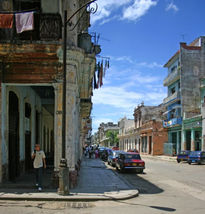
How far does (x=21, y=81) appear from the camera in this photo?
447 inches

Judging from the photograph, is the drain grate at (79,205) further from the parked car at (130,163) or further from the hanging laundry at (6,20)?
the parked car at (130,163)

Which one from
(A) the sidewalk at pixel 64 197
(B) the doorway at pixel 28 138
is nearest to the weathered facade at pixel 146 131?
(B) the doorway at pixel 28 138

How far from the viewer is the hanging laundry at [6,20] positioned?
10600 millimetres

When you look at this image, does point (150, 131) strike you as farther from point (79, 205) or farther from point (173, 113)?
point (79, 205)

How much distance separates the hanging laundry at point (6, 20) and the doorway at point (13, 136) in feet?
10.9

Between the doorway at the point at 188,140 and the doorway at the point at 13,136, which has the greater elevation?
the doorway at the point at 13,136

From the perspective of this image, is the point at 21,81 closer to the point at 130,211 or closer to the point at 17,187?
the point at 17,187

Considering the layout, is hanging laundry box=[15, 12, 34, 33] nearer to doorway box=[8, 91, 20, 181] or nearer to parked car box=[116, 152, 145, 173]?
doorway box=[8, 91, 20, 181]

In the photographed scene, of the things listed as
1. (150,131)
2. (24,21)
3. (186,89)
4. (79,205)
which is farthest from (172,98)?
(79,205)

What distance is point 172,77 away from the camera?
45781 millimetres

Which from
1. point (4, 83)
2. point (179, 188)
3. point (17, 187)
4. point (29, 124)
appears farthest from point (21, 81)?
point (179, 188)

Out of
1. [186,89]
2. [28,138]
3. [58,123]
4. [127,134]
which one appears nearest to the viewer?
[58,123]

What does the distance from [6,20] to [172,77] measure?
38.3 meters

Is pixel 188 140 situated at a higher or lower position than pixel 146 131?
lower
